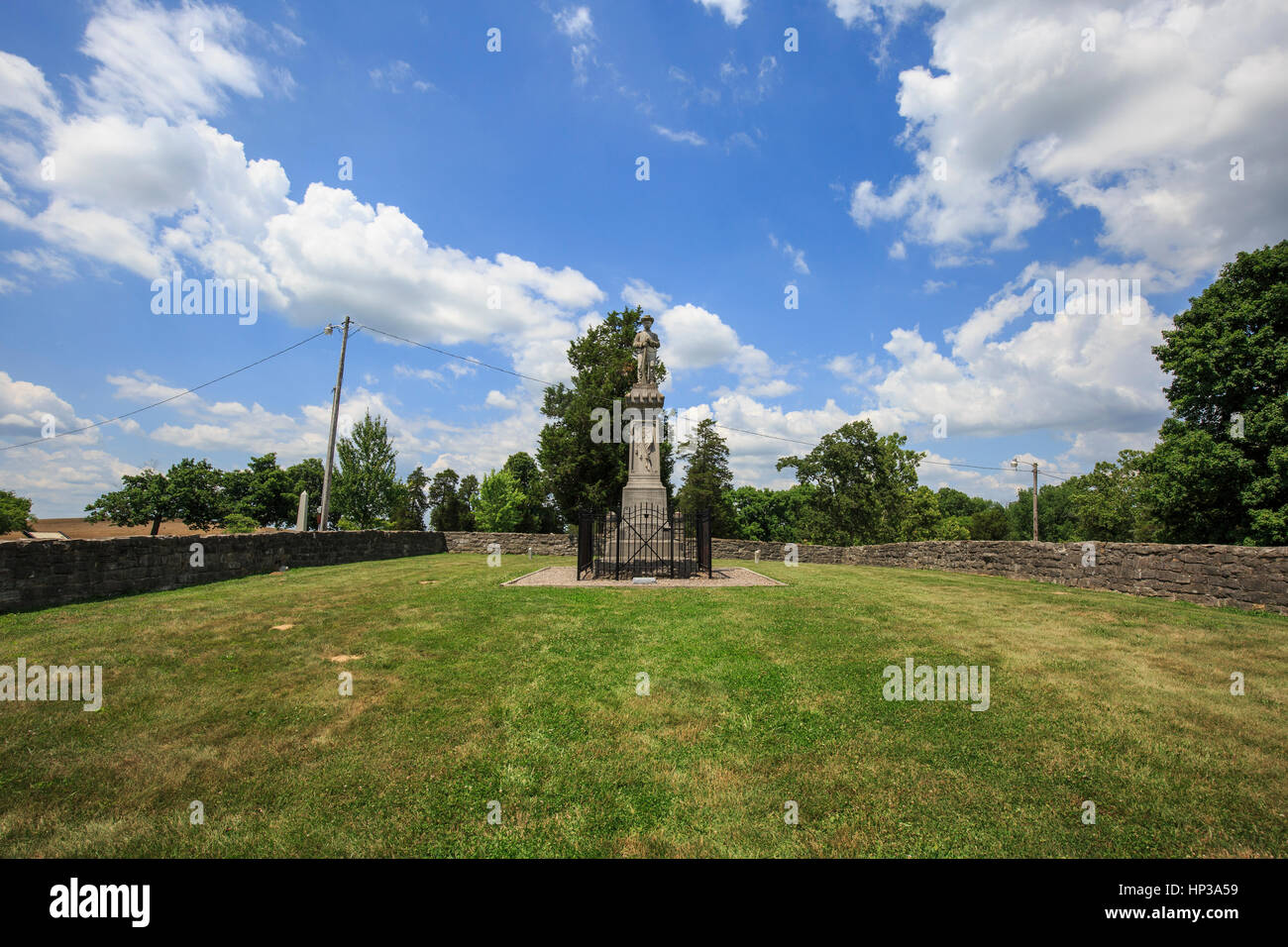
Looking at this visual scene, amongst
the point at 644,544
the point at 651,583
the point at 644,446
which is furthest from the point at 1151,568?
the point at 644,446

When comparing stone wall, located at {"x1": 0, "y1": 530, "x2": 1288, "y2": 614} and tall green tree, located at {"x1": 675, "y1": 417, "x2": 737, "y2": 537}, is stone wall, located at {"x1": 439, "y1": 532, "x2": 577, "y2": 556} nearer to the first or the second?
stone wall, located at {"x1": 0, "y1": 530, "x2": 1288, "y2": 614}

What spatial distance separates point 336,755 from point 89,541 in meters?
8.90

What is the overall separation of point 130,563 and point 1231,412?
97.3ft

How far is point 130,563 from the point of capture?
9.48 m

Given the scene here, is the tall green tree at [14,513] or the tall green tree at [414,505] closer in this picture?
the tall green tree at [14,513]

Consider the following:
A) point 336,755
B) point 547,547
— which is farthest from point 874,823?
point 547,547

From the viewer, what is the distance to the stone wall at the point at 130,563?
7.82 metres

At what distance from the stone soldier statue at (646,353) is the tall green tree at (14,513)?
154 ft

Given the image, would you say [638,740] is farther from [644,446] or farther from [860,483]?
[860,483]

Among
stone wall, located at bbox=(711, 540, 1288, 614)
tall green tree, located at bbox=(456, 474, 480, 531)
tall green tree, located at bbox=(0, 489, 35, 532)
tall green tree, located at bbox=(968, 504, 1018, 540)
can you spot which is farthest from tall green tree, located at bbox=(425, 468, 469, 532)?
tall green tree, located at bbox=(968, 504, 1018, 540)

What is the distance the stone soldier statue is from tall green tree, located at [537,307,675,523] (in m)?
11.8

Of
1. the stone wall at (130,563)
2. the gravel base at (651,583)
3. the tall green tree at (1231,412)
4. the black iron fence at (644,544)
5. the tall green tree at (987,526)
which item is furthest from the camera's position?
the tall green tree at (987,526)

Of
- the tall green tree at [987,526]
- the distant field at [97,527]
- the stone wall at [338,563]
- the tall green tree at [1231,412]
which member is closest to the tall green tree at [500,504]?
the distant field at [97,527]

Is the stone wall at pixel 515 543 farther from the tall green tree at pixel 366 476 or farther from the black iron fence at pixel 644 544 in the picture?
the tall green tree at pixel 366 476
